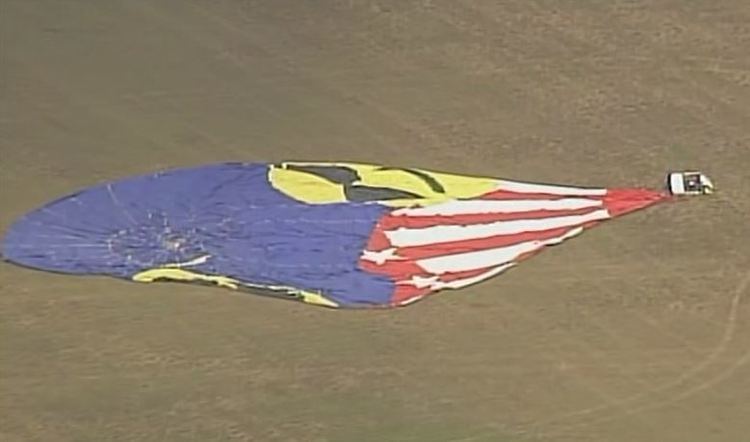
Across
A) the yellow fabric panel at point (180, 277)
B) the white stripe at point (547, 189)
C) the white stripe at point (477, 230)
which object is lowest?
the yellow fabric panel at point (180, 277)

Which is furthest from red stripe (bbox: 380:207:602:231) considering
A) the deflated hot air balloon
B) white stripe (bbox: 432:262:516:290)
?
white stripe (bbox: 432:262:516:290)

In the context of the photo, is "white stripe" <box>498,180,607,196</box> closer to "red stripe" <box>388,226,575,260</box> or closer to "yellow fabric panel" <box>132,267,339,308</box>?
"red stripe" <box>388,226,575,260</box>

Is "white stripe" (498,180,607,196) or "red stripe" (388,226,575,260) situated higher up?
"white stripe" (498,180,607,196)

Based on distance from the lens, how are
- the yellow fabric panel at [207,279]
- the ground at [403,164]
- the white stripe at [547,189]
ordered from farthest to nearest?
the white stripe at [547,189] → the yellow fabric panel at [207,279] → the ground at [403,164]

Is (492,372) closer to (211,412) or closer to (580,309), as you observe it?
(580,309)

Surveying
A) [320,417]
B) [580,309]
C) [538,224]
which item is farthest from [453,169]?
[320,417]

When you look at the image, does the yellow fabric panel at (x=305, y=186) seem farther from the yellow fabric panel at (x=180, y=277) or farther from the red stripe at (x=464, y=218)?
the yellow fabric panel at (x=180, y=277)

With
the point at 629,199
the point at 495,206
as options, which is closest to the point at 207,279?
the point at 495,206

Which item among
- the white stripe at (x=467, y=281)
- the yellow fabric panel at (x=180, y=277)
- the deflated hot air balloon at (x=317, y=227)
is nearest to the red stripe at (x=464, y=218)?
the deflated hot air balloon at (x=317, y=227)
